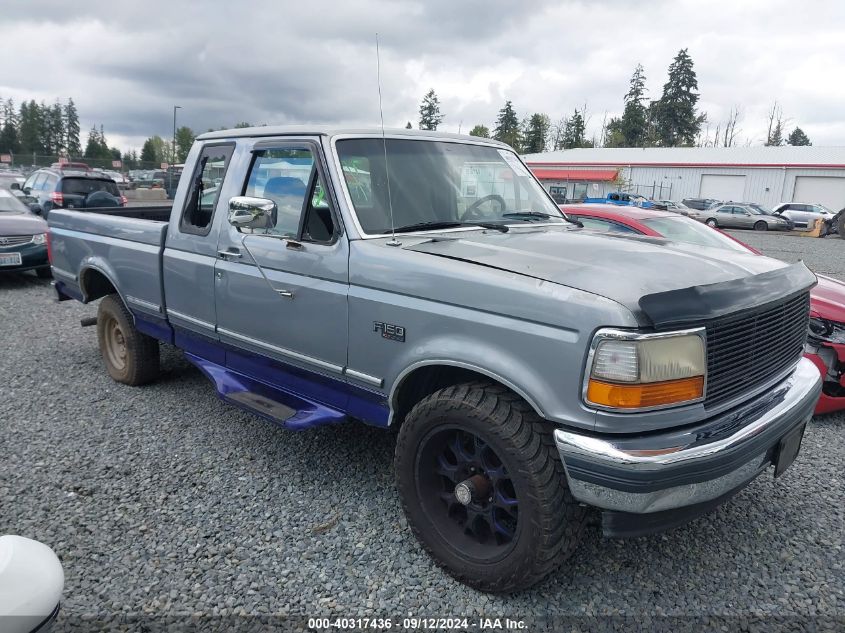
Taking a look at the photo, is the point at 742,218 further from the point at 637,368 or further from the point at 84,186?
the point at 637,368

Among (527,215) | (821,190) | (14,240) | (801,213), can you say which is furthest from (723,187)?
(527,215)

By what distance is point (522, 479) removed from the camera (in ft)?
8.15

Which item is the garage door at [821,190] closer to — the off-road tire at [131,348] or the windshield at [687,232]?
the windshield at [687,232]

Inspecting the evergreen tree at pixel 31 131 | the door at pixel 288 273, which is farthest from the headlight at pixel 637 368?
the evergreen tree at pixel 31 131

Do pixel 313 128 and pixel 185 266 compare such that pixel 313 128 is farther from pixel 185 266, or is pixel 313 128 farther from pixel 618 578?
pixel 618 578

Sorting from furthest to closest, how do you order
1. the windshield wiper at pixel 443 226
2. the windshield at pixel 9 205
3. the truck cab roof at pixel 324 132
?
the windshield at pixel 9 205, the truck cab roof at pixel 324 132, the windshield wiper at pixel 443 226

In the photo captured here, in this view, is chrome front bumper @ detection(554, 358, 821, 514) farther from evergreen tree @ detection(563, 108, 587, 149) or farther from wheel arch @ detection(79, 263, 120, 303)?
evergreen tree @ detection(563, 108, 587, 149)

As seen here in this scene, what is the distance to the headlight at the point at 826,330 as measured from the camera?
4.65 metres

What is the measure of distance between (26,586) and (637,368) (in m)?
1.97

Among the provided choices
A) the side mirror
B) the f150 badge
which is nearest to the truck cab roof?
the side mirror

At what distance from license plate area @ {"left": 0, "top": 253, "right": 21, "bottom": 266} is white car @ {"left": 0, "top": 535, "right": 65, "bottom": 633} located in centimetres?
956

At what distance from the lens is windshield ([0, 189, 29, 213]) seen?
34.0ft

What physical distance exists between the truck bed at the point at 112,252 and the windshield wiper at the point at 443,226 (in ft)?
6.81

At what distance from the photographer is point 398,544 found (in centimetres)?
314
